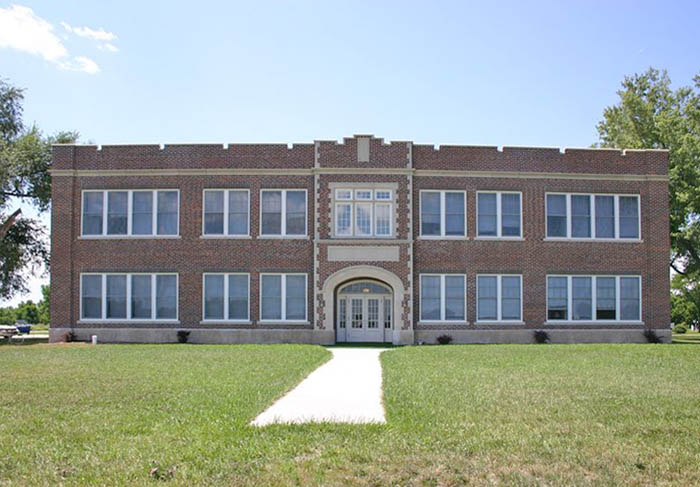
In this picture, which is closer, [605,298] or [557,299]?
[557,299]

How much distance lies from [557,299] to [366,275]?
7845 millimetres

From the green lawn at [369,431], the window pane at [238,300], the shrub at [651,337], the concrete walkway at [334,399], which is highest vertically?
the window pane at [238,300]

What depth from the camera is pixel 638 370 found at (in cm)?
1568

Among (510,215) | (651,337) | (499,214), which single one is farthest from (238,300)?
(651,337)

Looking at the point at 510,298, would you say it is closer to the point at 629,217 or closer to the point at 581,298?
the point at 581,298

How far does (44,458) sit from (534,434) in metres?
5.66

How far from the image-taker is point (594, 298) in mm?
27812

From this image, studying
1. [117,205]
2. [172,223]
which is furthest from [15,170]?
[172,223]

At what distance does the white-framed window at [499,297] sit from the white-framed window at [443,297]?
677 mm

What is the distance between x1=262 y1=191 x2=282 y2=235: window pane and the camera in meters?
27.3

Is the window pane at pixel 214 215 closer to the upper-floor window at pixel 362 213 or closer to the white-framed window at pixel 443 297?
the upper-floor window at pixel 362 213

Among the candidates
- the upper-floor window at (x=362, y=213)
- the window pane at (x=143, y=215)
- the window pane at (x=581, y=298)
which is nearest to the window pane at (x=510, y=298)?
the window pane at (x=581, y=298)

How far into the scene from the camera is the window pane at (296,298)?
27031mm

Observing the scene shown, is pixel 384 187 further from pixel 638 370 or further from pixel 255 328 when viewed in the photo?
pixel 638 370
